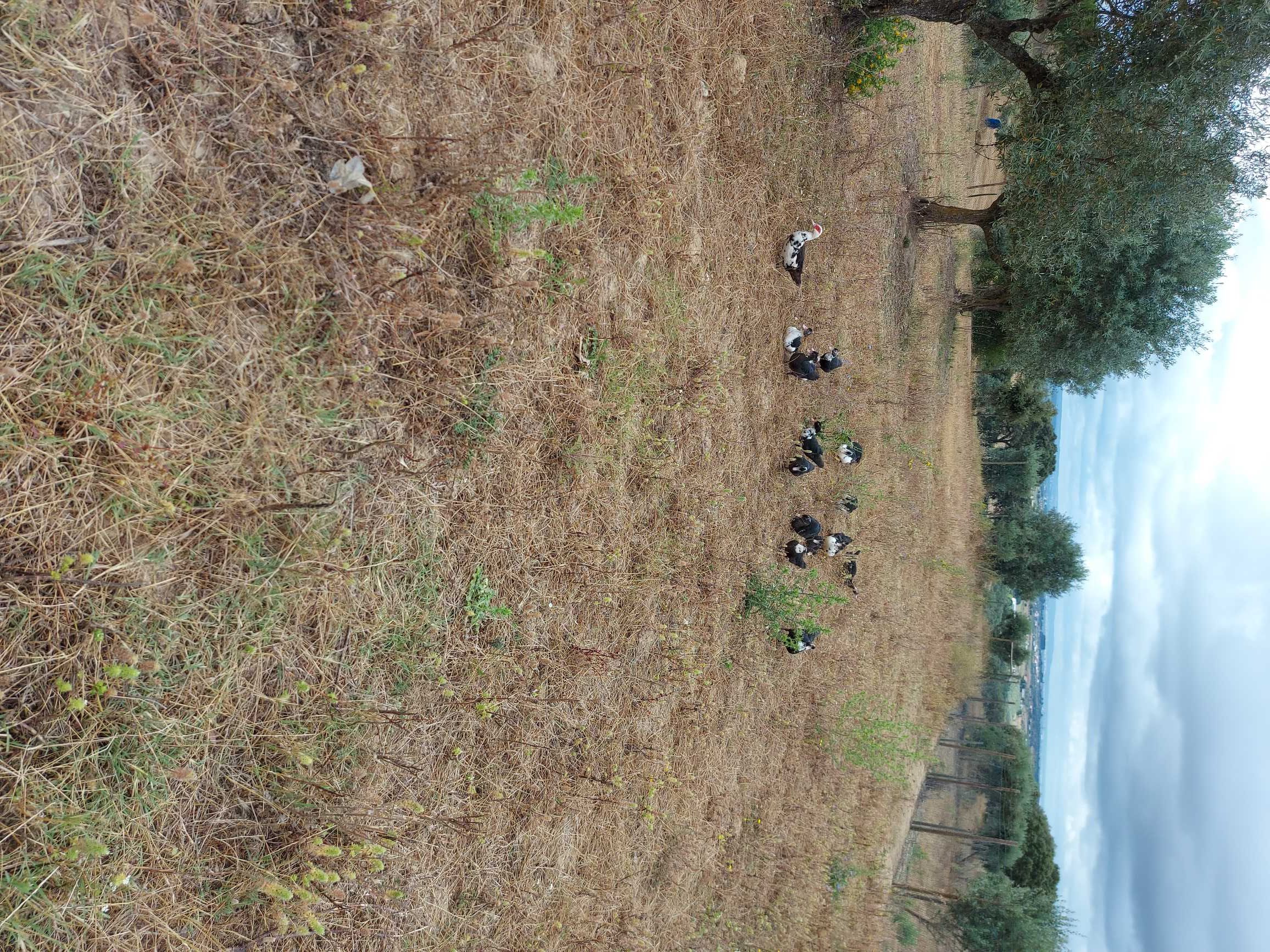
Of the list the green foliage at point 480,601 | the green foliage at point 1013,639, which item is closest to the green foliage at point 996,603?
the green foliage at point 1013,639

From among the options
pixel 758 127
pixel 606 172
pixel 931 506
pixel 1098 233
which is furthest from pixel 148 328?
pixel 931 506

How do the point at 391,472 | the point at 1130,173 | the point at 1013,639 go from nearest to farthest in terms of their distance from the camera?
the point at 391,472, the point at 1130,173, the point at 1013,639

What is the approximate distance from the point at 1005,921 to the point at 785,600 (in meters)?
10.5

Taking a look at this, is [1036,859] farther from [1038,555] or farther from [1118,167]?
[1118,167]

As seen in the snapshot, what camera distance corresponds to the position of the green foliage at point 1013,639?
20.7 metres

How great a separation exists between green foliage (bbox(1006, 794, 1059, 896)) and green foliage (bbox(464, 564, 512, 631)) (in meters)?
19.9

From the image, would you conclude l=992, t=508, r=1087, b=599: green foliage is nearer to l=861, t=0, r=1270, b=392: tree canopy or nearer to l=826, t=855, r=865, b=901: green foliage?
l=861, t=0, r=1270, b=392: tree canopy

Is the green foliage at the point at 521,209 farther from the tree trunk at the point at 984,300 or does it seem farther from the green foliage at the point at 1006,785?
the green foliage at the point at 1006,785

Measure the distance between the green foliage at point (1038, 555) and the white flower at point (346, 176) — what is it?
63.3 feet

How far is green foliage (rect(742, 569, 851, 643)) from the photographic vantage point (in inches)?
331

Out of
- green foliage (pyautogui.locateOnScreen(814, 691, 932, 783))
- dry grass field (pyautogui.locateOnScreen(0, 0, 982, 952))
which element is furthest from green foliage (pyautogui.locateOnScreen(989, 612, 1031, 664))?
dry grass field (pyautogui.locateOnScreen(0, 0, 982, 952))

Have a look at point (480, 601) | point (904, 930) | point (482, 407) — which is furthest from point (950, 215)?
point (904, 930)

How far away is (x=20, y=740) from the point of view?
9.99 feet

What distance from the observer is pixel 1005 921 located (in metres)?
13.9
